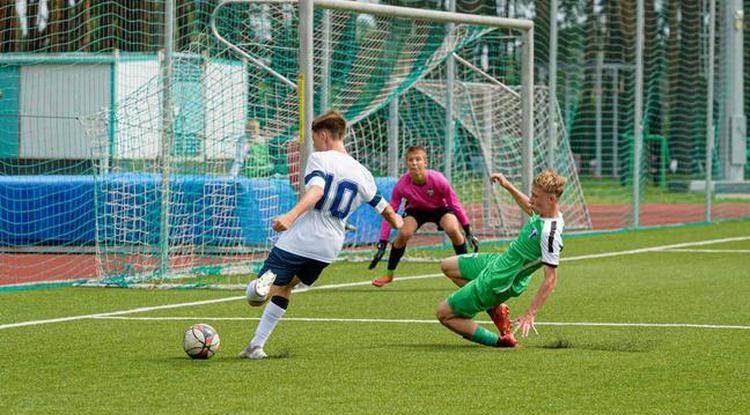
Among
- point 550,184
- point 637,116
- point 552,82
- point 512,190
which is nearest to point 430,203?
point 512,190

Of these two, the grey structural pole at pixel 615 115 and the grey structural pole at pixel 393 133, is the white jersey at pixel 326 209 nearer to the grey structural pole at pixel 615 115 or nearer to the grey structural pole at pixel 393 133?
the grey structural pole at pixel 393 133

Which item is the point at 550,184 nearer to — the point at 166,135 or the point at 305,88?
the point at 305,88

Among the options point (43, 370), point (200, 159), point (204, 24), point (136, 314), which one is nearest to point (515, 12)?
point (204, 24)

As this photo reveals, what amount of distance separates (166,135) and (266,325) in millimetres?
6472

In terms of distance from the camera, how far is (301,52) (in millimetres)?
14805

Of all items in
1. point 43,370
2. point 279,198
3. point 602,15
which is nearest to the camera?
point 43,370

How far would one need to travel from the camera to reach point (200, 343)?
32.2ft

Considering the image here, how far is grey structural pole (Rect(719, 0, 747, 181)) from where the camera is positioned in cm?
3406

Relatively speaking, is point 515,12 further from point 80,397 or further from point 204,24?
point 80,397

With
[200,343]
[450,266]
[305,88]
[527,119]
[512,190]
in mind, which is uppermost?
[305,88]

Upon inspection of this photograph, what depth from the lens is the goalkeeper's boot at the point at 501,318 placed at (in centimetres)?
1060

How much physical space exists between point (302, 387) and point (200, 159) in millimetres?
8375

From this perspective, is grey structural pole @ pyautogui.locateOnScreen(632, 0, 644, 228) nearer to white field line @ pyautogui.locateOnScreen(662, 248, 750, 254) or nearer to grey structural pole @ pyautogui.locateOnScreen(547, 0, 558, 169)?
grey structural pole @ pyautogui.locateOnScreen(547, 0, 558, 169)

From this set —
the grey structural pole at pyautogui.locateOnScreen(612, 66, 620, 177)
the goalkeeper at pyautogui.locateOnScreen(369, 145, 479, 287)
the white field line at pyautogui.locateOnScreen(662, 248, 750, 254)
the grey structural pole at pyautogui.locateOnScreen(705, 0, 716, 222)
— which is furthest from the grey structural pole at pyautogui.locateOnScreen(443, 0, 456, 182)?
the grey structural pole at pyautogui.locateOnScreen(705, 0, 716, 222)
